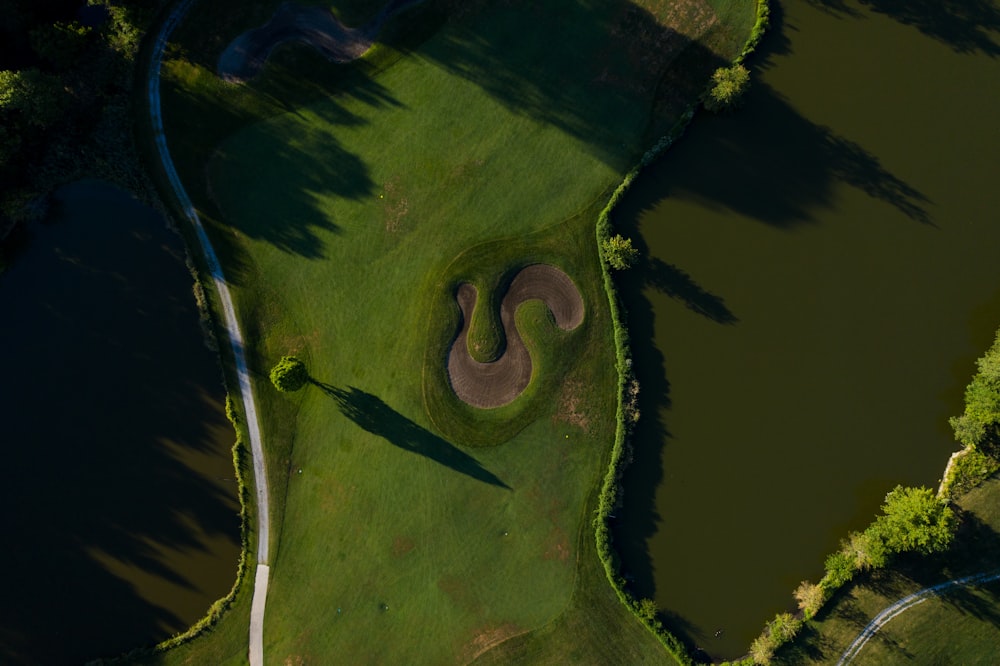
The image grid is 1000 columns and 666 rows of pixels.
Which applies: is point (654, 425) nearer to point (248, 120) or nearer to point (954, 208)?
point (954, 208)

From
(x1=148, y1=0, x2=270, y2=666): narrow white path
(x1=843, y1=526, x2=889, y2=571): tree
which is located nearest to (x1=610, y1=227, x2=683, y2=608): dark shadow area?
(x1=843, y1=526, x2=889, y2=571): tree

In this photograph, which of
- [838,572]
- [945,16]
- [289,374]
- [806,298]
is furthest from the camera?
[945,16]

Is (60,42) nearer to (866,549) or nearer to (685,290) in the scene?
(685,290)

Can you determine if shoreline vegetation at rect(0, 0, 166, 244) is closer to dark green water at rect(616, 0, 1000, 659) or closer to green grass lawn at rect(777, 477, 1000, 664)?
dark green water at rect(616, 0, 1000, 659)

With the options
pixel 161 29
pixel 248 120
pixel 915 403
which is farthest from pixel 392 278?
pixel 915 403

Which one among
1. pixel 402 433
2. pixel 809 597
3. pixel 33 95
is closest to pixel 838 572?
pixel 809 597

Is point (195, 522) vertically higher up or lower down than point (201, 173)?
→ lower down

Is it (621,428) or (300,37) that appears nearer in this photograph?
(621,428)

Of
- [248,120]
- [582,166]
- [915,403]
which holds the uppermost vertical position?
[582,166]
